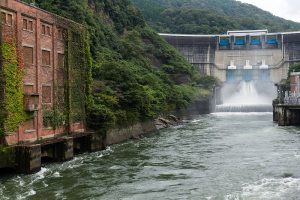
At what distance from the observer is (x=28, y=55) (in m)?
30.9

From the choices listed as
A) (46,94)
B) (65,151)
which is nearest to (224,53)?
(46,94)

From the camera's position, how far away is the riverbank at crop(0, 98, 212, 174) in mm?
26375

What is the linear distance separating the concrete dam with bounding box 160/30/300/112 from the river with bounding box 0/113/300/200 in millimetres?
70624

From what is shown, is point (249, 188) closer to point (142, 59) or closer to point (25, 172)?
point (25, 172)

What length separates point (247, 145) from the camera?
1508 inches

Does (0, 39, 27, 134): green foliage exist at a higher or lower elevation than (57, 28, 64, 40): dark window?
lower

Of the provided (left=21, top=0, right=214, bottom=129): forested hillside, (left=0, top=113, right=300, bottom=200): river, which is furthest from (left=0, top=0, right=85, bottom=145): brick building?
(left=21, top=0, right=214, bottom=129): forested hillside

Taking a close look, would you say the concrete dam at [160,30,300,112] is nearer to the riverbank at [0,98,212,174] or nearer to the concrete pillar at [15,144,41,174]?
the riverbank at [0,98,212,174]

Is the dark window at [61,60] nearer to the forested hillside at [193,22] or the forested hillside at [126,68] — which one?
the forested hillside at [126,68]

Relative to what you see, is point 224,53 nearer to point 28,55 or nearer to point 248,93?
point 248,93

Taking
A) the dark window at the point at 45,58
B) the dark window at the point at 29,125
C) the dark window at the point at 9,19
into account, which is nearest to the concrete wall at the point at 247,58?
the dark window at the point at 45,58

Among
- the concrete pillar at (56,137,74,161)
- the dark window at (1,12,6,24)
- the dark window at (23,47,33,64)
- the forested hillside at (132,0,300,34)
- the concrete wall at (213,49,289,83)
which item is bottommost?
the concrete pillar at (56,137,74,161)

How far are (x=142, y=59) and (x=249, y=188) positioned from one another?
56988 millimetres

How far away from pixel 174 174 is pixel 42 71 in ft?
43.0
